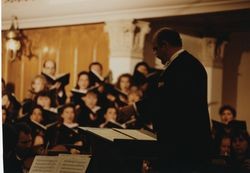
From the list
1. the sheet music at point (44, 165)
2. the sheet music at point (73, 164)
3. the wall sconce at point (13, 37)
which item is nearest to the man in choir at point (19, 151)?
the sheet music at point (44, 165)

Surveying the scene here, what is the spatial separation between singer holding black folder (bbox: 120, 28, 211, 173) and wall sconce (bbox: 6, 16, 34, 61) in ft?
14.3

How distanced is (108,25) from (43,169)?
3541mm

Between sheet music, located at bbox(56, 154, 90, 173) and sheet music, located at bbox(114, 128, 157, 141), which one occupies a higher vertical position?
sheet music, located at bbox(114, 128, 157, 141)

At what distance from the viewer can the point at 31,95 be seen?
21.6 ft

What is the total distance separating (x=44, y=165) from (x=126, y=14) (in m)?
3.33

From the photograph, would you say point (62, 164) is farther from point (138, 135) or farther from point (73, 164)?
point (138, 135)

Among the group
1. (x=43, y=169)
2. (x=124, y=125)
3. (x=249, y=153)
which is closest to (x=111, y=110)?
(x=124, y=125)

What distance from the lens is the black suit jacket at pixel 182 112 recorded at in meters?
2.50

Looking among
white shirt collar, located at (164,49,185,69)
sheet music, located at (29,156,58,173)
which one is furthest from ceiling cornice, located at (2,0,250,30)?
sheet music, located at (29,156,58,173)

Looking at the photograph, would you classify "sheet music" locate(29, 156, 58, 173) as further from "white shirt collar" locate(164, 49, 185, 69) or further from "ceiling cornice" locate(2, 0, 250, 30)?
"ceiling cornice" locate(2, 0, 250, 30)

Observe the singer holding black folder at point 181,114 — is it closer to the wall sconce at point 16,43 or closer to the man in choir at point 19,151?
the man in choir at point 19,151

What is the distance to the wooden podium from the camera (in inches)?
91.6

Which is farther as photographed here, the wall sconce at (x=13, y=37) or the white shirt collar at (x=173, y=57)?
the wall sconce at (x=13, y=37)

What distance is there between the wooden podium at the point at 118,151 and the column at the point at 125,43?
329 cm
